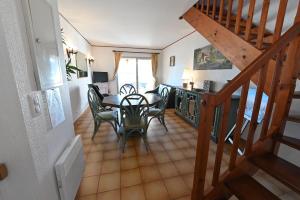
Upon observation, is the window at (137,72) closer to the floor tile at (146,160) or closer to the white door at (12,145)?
the floor tile at (146,160)

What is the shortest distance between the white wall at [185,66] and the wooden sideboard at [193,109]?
512mm

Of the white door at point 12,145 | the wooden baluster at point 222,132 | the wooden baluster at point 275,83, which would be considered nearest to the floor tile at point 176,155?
the wooden baluster at point 222,132

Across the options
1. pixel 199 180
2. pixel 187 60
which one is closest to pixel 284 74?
pixel 199 180

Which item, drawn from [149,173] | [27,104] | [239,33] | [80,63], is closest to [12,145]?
[27,104]

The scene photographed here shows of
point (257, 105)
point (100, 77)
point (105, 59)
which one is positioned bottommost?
point (257, 105)

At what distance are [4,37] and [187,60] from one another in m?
4.22

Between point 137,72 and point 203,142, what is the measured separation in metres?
5.89

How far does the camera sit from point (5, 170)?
2.27 feet

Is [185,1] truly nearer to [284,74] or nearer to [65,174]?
[284,74]

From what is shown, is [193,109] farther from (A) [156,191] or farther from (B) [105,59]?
(B) [105,59]

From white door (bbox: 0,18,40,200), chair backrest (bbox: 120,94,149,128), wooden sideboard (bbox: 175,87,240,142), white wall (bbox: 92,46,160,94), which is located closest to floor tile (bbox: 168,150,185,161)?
chair backrest (bbox: 120,94,149,128)

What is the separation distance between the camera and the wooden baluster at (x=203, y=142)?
0.97 meters

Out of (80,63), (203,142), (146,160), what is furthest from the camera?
(80,63)

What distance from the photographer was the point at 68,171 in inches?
42.9
